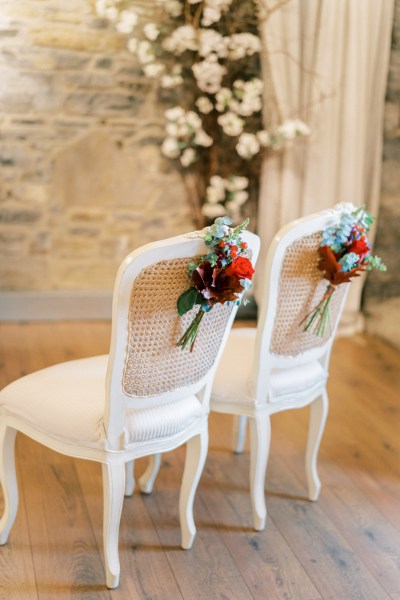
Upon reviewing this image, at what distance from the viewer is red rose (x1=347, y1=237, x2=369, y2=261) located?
2.62m

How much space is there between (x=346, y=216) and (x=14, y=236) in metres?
2.68

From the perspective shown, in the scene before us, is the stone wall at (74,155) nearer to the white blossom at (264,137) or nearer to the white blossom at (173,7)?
the white blossom at (173,7)

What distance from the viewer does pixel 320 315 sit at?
275cm

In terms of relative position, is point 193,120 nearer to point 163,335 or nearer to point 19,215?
point 19,215

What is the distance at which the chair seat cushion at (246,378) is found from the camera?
2.74 metres

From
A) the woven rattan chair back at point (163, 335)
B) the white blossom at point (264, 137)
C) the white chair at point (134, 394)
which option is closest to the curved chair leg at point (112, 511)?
the white chair at point (134, 394)

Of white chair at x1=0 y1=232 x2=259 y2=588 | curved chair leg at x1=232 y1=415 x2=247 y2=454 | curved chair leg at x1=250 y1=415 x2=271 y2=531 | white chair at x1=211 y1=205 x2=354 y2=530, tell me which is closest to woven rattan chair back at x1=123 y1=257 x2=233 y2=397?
white chair at x1=0 y1=232 x2=259 y2=588

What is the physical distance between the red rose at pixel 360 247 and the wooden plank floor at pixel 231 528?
37.9 inches

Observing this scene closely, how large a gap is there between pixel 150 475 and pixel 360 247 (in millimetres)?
1127

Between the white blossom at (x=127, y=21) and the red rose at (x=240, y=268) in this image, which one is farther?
the white blossom at (x=127, y=21)

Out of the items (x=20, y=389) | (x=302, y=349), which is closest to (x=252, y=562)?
(x=302, y=349)

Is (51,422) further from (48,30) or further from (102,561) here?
(48,30)

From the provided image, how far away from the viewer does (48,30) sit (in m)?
4.54

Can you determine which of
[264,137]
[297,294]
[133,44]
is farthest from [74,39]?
[297,294]
